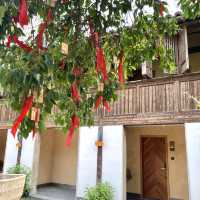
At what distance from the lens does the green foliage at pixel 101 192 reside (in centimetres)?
566

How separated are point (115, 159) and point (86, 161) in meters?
0.96

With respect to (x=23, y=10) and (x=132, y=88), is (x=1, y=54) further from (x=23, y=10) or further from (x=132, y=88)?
(x=132, y=88)

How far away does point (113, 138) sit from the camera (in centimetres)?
644

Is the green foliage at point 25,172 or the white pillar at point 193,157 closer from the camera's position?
the white pillar at point 193,157

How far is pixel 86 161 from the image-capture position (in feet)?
21.9

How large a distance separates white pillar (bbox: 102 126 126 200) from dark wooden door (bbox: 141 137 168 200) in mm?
1689

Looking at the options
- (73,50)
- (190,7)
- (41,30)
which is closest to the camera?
(41,30)

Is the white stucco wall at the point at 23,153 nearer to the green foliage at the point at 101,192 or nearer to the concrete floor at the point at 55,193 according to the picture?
the concrete floor at the point at 55,193

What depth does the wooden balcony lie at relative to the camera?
18.4 feet

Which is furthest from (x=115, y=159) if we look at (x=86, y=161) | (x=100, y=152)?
(x=86, y=161)

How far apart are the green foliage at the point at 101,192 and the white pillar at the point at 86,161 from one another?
47cm

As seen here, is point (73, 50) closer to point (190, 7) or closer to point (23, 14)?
point (23, 14)

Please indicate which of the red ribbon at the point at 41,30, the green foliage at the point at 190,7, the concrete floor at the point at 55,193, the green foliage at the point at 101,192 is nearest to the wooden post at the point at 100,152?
the green foliage at the point at 101,192

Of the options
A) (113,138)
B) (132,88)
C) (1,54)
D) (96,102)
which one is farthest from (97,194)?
(1,54)
